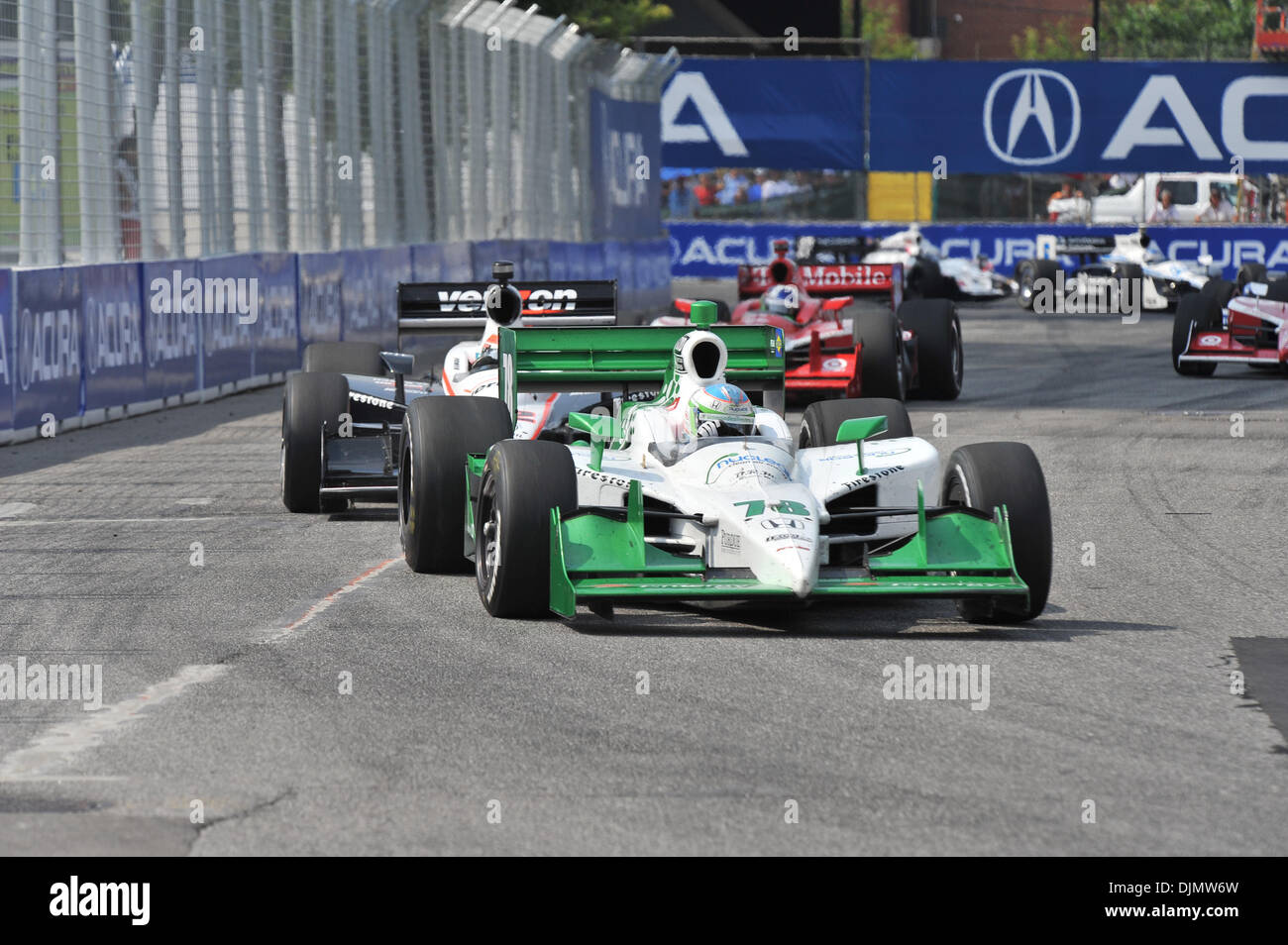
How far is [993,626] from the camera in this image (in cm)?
843

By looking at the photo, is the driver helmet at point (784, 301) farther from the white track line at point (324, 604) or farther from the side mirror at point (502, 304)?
the white track line at point (324, 604)

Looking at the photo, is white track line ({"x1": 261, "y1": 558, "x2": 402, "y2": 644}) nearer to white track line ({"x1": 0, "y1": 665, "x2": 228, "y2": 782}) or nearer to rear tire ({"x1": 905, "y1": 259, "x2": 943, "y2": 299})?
white track line ({"x1": 0, "y1": 665, "x2": 228, "y2": 782})

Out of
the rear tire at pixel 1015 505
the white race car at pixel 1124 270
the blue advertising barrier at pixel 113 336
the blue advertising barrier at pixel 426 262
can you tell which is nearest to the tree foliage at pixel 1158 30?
the white race car at pixel 1124 270

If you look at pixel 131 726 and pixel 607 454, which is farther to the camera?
pixel 607 454

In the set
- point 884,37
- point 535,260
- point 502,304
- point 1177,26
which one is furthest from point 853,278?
point 884,37

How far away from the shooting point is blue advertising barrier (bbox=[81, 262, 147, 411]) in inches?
655

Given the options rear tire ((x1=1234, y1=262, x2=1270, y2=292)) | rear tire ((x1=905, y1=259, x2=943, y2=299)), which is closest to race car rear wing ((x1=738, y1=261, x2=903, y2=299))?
rear tire ((x1=1234, y1=262, x2=1270, y2=292))

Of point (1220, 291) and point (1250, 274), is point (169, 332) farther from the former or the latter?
point (1250, 274)

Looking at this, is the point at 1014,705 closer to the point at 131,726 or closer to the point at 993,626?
the point at 993,626

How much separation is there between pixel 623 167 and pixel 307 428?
25794 mm

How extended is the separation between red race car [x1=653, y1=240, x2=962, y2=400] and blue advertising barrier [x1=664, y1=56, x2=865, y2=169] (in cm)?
2046

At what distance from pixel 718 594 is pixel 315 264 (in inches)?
598

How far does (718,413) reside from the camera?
9055 mm
